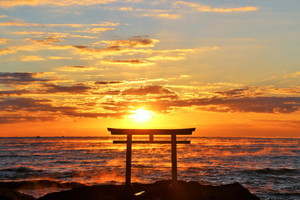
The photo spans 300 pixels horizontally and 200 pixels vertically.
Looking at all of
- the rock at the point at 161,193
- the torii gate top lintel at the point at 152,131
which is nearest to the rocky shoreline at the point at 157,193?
the rock at the point at 161,193

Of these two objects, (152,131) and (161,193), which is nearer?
(161,193)

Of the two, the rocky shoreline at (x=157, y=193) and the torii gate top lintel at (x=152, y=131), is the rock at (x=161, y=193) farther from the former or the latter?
the torii gate top lintel at (x=152, y=131)

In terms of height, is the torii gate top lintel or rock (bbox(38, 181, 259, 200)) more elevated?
the torii gate top lintel

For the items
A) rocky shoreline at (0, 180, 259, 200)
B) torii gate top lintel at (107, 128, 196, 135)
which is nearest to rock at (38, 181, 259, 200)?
rocky shoreline at (0, 180, 259, 200)

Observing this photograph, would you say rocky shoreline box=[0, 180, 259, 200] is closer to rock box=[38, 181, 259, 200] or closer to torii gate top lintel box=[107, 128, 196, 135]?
rock box=[38, 181, 259, 200]

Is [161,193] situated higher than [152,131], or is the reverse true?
[152,131]

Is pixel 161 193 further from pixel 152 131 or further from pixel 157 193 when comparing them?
pixel 152 131

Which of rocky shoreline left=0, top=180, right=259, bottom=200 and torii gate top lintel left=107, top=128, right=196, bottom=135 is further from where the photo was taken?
torii gate top lintel left=107, top=128, right=196, bottom=135

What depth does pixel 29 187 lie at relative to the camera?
27.9 meters

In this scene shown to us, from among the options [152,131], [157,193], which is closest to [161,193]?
[157,193]

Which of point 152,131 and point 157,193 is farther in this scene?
point 152,131

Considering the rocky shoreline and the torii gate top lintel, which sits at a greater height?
the torii gate top lintel

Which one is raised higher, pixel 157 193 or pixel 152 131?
pixel 152 131

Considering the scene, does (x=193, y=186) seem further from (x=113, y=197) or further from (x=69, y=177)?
(x=69, y=177)
